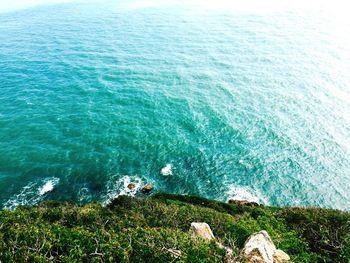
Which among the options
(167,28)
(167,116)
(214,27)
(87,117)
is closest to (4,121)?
(87,117)

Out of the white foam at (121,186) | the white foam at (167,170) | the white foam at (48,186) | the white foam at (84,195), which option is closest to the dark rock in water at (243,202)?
the white foam at (167,170)

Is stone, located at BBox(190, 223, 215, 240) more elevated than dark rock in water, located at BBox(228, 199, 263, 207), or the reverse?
stone, located at BBox(190, 223, 215, 240)

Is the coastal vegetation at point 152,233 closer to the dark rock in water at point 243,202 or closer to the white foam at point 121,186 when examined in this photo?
the dark rock in water at point 243,202

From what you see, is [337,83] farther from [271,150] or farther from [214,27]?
[214,27]

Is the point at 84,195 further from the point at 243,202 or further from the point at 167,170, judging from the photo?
the point at 243,202

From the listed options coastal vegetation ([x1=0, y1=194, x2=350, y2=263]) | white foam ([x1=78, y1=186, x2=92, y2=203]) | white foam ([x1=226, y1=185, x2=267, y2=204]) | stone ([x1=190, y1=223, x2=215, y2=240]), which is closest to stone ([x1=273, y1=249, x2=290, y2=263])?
coastal vegetation ([x1=0, y1=194, x2=350, y2=263])

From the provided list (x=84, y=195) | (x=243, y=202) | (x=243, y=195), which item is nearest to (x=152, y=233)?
(x=243, y=202)

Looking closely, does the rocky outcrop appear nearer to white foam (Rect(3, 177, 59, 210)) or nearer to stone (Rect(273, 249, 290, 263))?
stone (Rect(273, 249, 290, 263))
